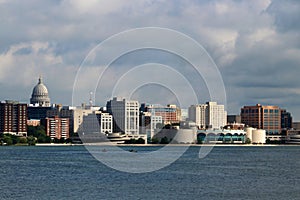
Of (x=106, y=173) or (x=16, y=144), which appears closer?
(x=106, y=173)

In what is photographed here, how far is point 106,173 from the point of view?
6594cm

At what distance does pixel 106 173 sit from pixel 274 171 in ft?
54.3

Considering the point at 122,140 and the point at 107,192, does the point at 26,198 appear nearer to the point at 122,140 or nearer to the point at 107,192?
the point at 107,192

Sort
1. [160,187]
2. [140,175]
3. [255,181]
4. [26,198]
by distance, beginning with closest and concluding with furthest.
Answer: [26,198] < [160,187] < [255,181] < [140,175]

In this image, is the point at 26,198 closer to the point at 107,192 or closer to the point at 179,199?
the point at 107,192

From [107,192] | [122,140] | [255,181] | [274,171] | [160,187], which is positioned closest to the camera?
[107,192]

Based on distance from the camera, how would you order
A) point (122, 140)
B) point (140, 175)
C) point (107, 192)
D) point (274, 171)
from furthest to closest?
point (122, 140) < point (274, 171) < point (140, 175) < point (107, 192)

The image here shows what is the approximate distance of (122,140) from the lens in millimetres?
196500

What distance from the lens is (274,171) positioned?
2810 inches

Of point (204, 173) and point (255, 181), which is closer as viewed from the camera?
point (255, 181)

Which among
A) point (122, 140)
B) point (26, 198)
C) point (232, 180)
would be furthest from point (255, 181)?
point (122, 140)

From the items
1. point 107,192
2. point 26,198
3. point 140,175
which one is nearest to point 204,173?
point 140,175

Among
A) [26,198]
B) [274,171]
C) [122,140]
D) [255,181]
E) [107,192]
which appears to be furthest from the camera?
[122,140]

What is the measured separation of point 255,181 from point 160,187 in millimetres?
9465
